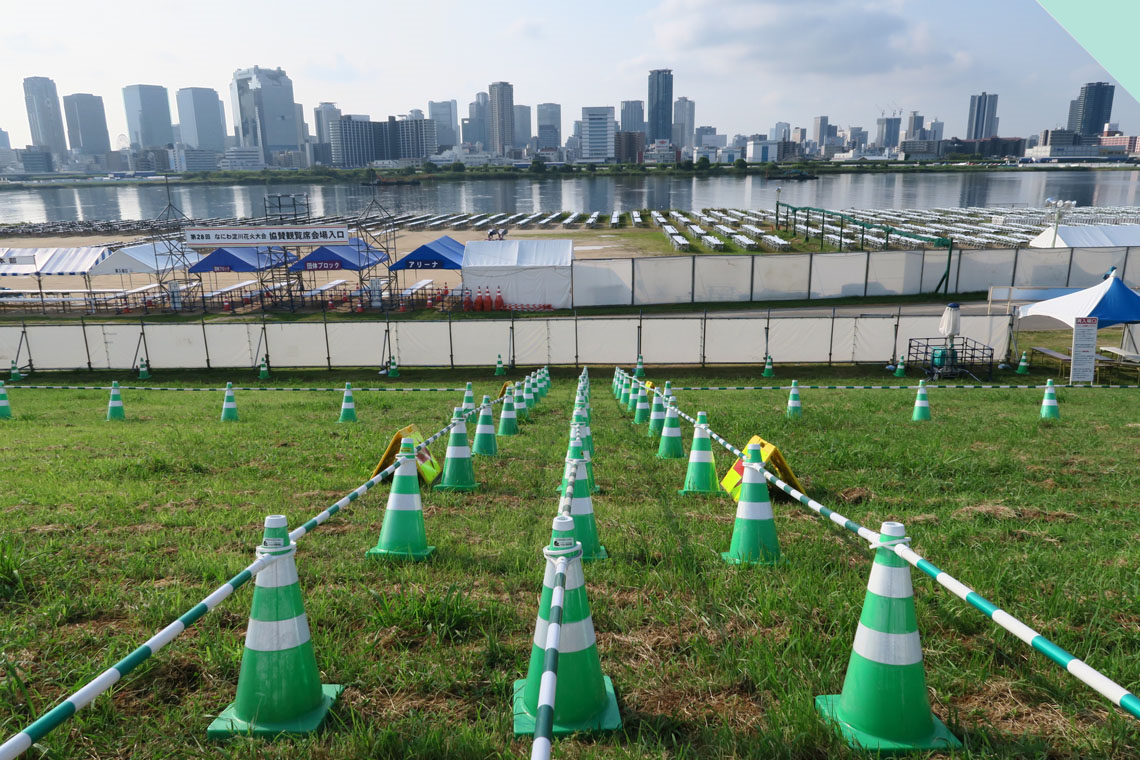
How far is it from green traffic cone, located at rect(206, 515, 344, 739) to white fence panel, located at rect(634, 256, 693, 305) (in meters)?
33.5

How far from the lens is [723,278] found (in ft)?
119

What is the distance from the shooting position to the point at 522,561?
495 centimetres

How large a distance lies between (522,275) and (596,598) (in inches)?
1277

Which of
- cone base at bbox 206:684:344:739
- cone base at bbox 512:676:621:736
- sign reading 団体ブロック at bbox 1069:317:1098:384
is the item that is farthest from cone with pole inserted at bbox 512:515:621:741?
sign reading 団体ブロック at bbox 1069:317:1098:384

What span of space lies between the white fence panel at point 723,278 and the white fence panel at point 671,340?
1279 centimetres

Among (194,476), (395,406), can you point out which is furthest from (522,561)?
(395,406)

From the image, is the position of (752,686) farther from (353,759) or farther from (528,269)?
(528,269)

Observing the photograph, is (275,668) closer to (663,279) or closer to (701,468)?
(701,468)

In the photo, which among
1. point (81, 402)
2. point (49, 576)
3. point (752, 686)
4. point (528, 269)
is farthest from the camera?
point (528, 269)

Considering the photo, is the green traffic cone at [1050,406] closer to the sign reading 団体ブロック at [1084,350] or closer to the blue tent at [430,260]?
the sign reading 団体ブロック at [1084,350]

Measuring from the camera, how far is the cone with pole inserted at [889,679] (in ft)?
9.41

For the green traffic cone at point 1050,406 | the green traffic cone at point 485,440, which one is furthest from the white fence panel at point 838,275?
the green traffic cone at point 485,440

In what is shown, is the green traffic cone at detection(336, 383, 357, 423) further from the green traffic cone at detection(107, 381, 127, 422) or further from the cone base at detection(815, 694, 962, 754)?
the cone base at detection(815, 694, 962, 754)

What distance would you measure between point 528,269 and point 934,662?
33.3 metres
